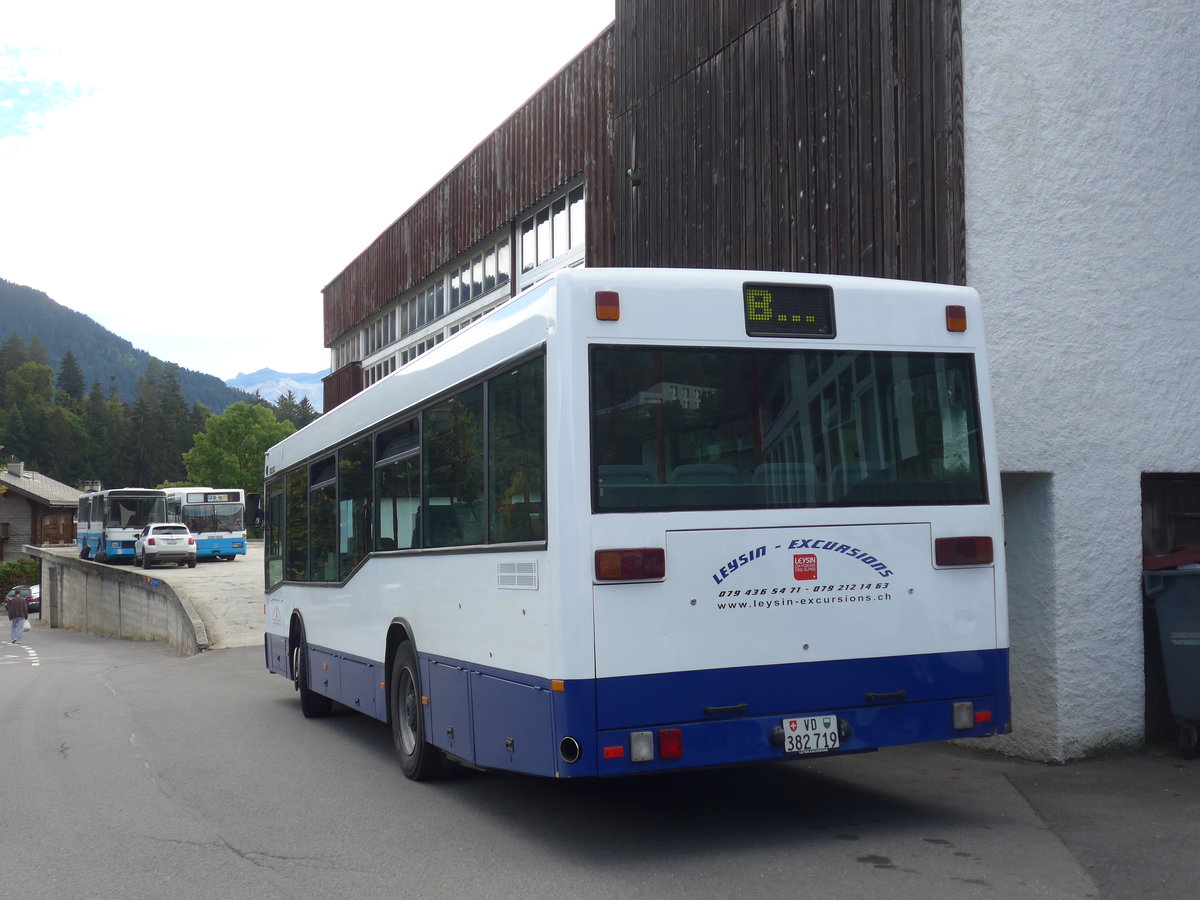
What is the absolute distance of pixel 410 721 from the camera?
9.30 m

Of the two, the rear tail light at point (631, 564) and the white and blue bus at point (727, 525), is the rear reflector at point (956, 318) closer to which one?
the white and blue bus at point (727, 525)

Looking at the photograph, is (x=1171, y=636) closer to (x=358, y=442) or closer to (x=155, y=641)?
(x=358, y=442)

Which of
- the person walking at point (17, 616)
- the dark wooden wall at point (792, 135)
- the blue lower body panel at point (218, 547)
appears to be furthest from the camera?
the blue lower body panel at point (218, 547)

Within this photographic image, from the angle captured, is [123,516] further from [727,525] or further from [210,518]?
[727,525]

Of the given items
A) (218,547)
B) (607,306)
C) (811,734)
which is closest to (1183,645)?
(811,734)

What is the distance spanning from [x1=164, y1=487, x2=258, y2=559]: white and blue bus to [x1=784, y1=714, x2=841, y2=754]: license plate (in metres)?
50.8

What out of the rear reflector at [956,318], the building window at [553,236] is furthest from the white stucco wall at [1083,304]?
the building window at [553,236]

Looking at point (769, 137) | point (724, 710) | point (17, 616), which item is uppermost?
point (769, 137)

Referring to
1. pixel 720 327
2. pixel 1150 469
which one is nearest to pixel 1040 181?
pixel 1150 469

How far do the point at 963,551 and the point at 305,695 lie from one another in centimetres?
822

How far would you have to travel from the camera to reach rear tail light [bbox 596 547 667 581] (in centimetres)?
646

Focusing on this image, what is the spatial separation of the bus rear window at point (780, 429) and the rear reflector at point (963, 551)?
0.22 meters

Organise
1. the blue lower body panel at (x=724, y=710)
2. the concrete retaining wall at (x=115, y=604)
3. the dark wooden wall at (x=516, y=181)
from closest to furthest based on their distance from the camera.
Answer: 1. the blue lower body panel at (x=724, y=710)
2. the dark wooden wall at (x=516, y=181)
3. the concrete retaining wall at (x=115, y=604)

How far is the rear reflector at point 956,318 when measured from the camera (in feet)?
24.0
